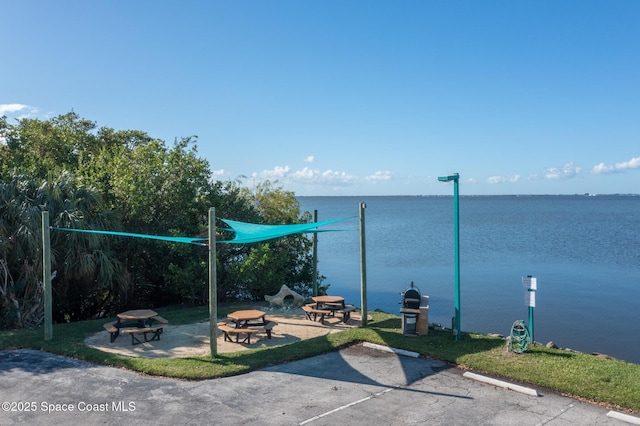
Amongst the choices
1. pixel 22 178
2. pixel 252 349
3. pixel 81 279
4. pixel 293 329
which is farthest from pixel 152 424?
pixel 22 178

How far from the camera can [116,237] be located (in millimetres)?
13586

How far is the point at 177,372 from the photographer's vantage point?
24.9 ft

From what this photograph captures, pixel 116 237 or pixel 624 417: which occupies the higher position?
pixel 116 237

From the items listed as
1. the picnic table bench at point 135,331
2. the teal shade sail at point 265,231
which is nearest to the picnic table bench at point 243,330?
the picnic table bench at point 135,331

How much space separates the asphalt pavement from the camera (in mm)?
6004

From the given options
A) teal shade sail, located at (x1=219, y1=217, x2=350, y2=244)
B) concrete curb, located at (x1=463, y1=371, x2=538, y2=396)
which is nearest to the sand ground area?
teal shade sail, located at (x1=219, y1=217, x2=350, y2=244)

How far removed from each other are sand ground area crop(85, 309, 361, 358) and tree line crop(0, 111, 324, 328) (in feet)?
7.30

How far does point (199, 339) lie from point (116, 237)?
532cm

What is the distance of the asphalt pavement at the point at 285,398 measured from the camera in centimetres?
600

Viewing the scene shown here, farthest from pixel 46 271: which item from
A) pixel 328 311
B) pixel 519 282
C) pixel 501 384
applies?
pixel 519 282

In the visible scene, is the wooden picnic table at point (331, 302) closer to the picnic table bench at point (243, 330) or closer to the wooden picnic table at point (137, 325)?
the picnic table bench at point (243, 330)

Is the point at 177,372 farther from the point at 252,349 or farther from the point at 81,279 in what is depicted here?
the point at 81,279

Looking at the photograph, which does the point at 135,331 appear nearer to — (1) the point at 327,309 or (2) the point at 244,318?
(2) the point at 244,318

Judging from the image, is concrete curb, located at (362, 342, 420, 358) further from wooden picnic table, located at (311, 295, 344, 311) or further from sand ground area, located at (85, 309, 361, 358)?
wooden picnic table, located at (311, 295, 344, 311)
